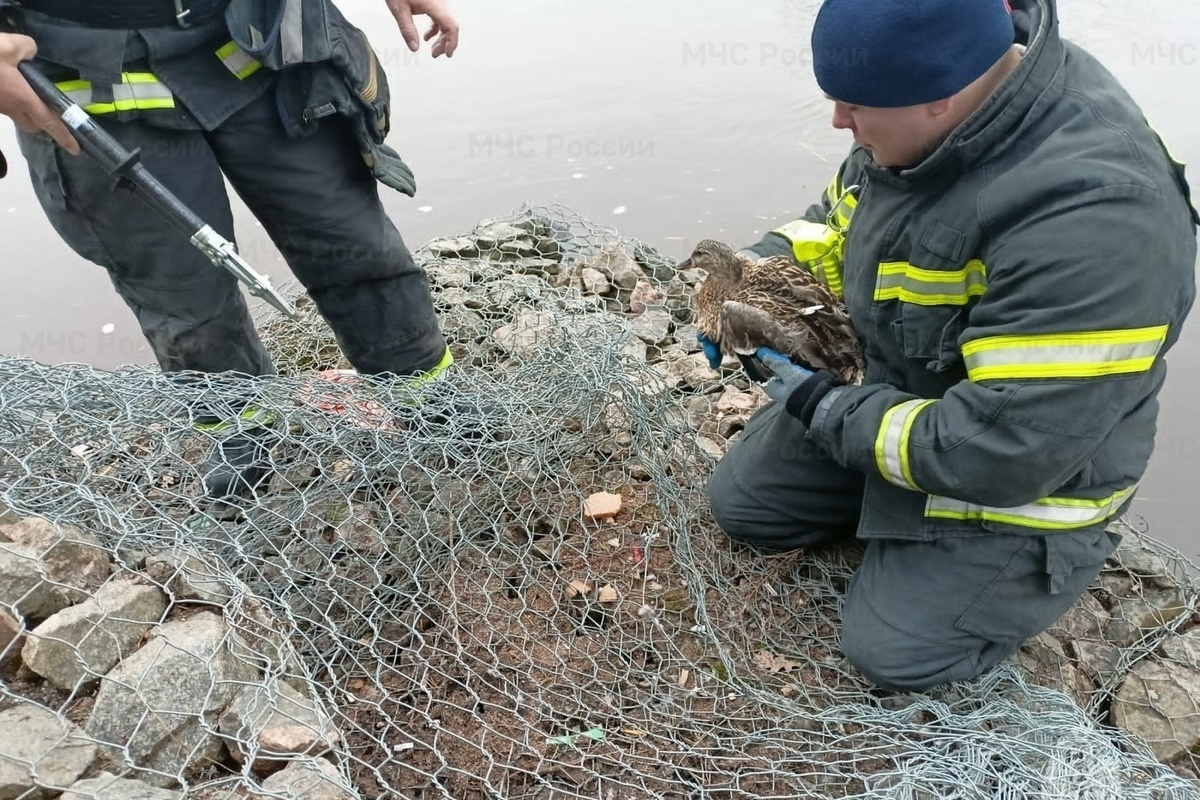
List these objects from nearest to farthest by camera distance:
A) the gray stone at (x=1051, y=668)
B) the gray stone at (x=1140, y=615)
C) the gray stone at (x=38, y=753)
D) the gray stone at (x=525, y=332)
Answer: the gray stone at (x=38, y=753) < the gray stone at (x=1051, y=668) < the gray stone at (x=1140, y=615) < the gray stone at (x=525, y=332)

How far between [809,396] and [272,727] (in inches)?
63.5

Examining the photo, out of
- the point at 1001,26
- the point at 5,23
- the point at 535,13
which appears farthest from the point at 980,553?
the point at 535,13

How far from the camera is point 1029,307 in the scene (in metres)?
1.94

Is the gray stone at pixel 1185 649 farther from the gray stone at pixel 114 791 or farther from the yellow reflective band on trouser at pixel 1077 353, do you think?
the gray stone at pixel 114 791

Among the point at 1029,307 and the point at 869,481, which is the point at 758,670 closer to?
the point at 869,481

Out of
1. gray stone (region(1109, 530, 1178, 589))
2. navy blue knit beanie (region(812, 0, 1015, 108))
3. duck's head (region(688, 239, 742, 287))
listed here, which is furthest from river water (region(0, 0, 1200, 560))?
navy blue knit beanie (region(812, 0, 1015, 108))

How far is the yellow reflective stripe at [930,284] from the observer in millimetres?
Result: 2129

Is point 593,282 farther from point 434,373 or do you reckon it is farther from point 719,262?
point 719,262

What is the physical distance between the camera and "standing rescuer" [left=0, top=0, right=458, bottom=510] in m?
2.39

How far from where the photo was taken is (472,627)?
2564 mm

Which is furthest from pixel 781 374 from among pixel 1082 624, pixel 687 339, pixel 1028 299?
pixel 687 339

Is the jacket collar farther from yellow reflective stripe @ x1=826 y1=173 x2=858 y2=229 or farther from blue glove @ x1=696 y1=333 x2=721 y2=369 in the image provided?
blue glove @ x1=696 y1=333 x2=721 y2=369

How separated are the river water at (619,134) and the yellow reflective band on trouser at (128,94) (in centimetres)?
264

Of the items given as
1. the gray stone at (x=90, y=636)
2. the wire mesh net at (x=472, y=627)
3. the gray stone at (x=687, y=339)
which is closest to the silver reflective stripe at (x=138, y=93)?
the wire mesh net at (x=472, y=627)
